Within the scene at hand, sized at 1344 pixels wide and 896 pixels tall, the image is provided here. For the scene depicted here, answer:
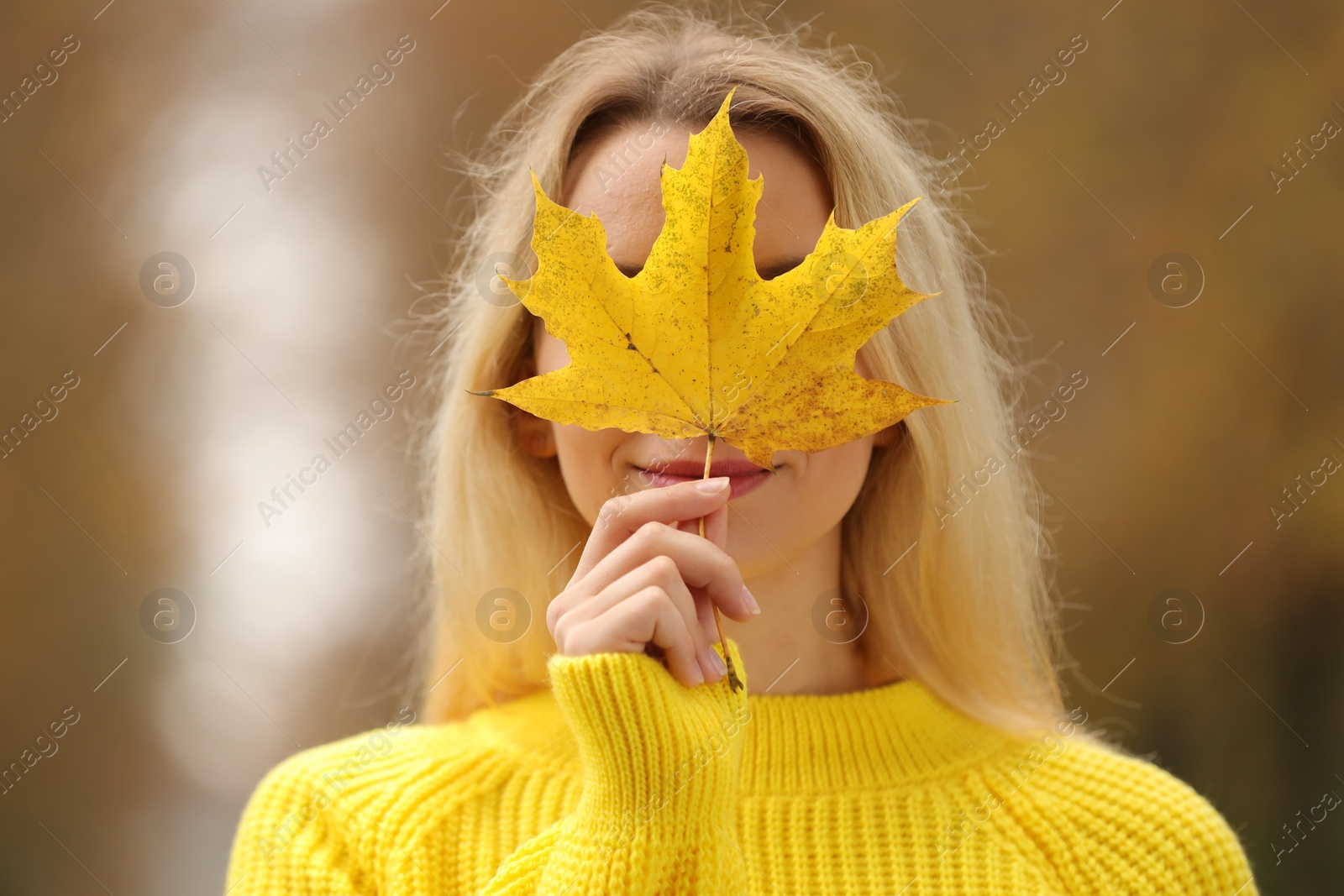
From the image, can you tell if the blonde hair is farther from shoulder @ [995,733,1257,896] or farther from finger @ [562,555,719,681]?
finger @ [562,555,719,681]

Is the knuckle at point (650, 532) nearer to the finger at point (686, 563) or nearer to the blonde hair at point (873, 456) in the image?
the finger at point (686, 563)

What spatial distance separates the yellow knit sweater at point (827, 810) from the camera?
30.7 inches

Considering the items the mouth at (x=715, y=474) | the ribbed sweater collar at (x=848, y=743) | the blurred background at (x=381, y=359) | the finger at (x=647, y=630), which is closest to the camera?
the finger at (x=647, y=630)

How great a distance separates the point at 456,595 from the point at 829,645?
0.34m

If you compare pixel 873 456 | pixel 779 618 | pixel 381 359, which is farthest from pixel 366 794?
pixel 381 359

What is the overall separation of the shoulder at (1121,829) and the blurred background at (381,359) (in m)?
1.10

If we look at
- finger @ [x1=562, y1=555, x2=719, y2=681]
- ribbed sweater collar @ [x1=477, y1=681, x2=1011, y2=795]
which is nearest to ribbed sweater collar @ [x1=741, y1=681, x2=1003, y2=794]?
ribbed sweater collar @ [x1=477, y1=681, x2=1011, y2=795]

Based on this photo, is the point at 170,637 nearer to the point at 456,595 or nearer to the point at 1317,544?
the point at 456,595

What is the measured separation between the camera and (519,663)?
3.12 ft

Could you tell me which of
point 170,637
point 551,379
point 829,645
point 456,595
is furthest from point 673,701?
point 170,637

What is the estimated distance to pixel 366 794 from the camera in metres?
0.82

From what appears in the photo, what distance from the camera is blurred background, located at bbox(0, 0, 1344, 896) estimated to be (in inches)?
70.5

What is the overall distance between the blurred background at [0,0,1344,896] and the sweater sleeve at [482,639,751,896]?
1.32 meters

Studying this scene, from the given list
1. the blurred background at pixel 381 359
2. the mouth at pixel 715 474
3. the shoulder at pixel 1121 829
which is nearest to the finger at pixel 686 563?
the mouth at pixel 715 474
